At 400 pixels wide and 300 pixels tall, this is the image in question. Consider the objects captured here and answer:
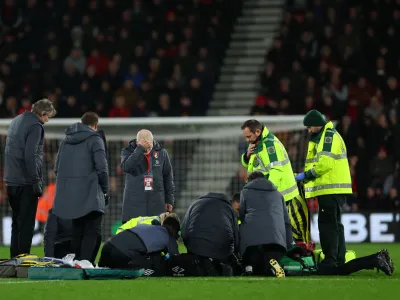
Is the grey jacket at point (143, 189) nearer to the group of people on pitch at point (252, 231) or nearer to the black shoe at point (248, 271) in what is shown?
the group of people on pitch at point (252, 231)

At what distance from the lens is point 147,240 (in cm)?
1190

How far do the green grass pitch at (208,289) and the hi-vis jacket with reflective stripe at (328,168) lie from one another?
1.55 m

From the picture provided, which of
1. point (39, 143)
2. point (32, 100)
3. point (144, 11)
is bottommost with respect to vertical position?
point (39, 143)

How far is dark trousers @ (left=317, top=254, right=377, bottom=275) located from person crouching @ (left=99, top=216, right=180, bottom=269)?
163 cm

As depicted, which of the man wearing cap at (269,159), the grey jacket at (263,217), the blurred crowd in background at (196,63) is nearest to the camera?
the grey jacket at (263,217)

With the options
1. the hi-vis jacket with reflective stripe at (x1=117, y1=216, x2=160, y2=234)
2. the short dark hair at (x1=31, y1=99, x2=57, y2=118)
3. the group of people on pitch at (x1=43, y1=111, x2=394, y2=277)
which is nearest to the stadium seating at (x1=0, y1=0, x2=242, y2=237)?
the hi-vis jacket with reflective stripe at (x1=117, y1=216, x2=160, y2=234)

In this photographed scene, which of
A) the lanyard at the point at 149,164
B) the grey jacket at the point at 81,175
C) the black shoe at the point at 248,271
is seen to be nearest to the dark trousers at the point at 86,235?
the grey jacket at the point at 81,175

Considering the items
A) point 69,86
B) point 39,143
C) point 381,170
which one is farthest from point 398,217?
point 39,143

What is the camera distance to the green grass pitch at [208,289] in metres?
Answer: 9.71

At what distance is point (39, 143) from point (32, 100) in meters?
9.70

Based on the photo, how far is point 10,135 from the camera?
1295 centimetres

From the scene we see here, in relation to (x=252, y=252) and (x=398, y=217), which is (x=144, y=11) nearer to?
(x=398, y=217)

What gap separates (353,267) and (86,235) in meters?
2.79

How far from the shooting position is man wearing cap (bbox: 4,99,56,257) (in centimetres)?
1268
